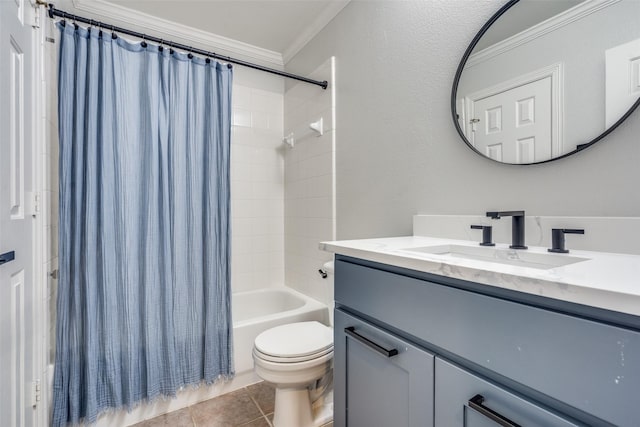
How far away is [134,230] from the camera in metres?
1.54

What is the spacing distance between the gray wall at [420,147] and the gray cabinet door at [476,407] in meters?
0.64

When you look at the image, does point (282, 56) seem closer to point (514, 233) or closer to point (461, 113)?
point (461, 113)

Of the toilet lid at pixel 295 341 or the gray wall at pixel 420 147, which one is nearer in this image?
the gray wall at pixel 420 147

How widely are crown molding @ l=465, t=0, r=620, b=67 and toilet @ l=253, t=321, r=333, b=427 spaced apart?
1.37 meters

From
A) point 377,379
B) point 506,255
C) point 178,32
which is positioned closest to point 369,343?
point 377,379

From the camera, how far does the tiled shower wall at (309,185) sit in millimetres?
2012

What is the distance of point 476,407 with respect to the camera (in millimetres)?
595

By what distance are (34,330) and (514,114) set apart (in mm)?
2015

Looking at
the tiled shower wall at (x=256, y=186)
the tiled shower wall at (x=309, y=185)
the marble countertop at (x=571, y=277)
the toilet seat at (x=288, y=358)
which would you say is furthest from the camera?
the tiled shower wall at (x=256, y=186)

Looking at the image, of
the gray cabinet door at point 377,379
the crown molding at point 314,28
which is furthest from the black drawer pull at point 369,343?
the crown molding at point 314,28

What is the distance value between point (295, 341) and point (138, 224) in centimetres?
101

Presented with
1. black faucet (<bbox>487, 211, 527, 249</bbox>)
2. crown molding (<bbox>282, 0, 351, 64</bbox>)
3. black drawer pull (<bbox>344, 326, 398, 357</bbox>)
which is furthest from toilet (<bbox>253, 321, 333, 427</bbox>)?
crown molding (<bbox>282, 0, 351, 64</bbox>)

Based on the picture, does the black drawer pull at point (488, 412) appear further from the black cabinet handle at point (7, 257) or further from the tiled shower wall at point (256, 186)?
the tiled shower wall at point (256, 186)

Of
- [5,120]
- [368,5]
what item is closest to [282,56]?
[368,5]
